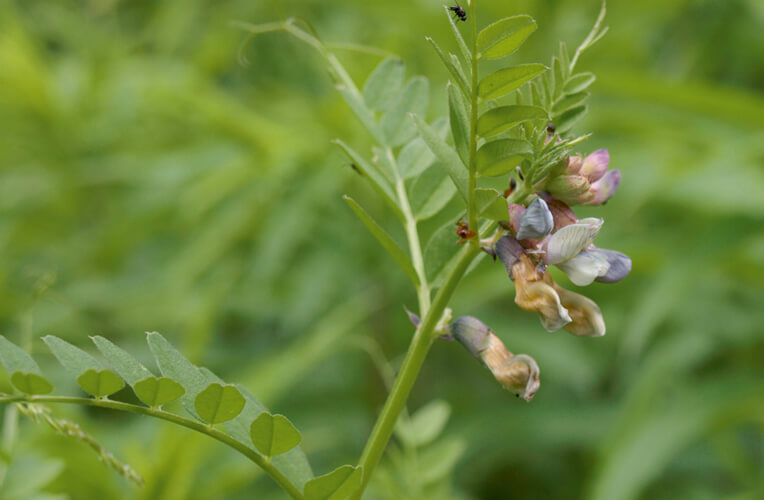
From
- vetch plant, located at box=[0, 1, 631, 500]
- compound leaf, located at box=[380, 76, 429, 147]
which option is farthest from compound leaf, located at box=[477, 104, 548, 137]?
compound leaf, located at box=[380, 76, 429, 147]

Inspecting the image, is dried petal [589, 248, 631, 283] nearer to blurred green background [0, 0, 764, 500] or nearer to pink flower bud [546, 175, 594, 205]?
pink flower bud [546, 175, 594, 205]

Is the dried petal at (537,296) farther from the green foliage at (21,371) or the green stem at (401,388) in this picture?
the green foliage at (21,371)

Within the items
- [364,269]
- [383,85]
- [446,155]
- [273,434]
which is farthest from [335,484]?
[364,269]

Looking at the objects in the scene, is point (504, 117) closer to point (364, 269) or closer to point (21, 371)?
point (21, 371)

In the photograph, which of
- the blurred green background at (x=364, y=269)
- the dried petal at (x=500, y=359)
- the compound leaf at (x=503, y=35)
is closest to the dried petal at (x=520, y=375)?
the dried petal at (x=500, y=359)

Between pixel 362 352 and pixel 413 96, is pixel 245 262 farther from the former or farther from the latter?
pixel 413 96

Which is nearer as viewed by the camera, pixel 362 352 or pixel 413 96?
pixel 413 96

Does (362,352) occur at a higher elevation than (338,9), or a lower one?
lower

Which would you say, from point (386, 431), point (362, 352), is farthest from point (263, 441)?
point (362, 352)
